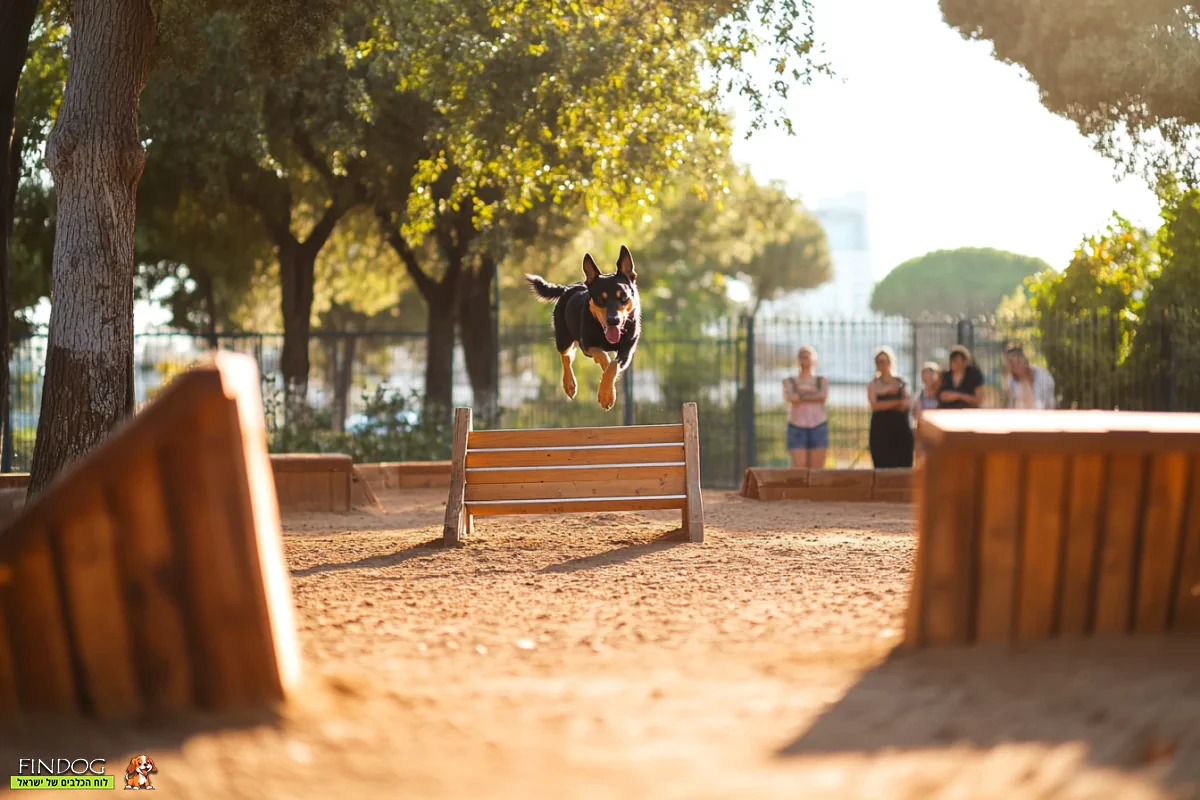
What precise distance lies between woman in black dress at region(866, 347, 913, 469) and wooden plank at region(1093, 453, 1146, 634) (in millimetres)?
8498

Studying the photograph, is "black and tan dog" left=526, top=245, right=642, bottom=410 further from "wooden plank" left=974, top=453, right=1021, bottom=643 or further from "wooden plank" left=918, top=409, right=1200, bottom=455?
"wooden plank" left=974, top=453, right=1021, bottom=643

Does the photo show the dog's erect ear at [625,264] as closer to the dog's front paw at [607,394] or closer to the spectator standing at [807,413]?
the dog's front paw at [607,394]

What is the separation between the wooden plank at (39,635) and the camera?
4301mm

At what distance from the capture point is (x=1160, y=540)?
16.5ft

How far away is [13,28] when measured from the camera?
1024 cm

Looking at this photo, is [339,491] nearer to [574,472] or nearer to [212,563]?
[574,472]

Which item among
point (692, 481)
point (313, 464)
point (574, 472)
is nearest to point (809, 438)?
point (692, 481)

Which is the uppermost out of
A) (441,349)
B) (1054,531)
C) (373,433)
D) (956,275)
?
(956,275)

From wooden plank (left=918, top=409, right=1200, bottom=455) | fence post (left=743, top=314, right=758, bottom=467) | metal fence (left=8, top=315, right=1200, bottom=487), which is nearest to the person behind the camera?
wooden plank (left=918, top=409, right=1200, bottom=455)

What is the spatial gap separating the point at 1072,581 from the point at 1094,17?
12.4 meters

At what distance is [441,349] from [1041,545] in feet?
57.8

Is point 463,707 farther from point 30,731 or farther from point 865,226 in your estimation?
point 865,226

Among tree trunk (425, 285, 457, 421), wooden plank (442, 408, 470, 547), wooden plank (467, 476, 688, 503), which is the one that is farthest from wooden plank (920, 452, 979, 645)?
tree trunk (425, 285, 457, 421)

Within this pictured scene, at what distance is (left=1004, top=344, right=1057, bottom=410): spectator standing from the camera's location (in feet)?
43.4
